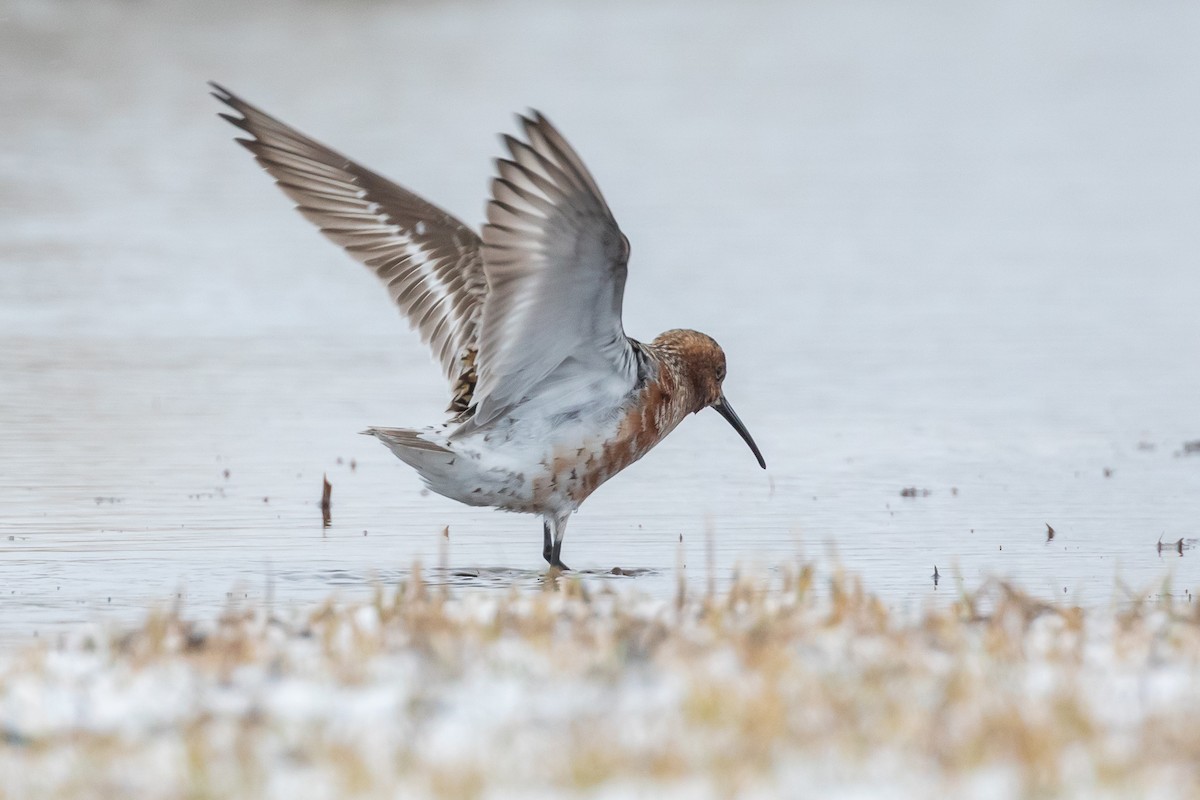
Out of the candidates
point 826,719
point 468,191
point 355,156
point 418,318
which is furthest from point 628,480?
point 355,156

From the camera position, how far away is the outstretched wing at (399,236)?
869cm

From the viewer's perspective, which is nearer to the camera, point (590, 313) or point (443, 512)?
point (590, 313)

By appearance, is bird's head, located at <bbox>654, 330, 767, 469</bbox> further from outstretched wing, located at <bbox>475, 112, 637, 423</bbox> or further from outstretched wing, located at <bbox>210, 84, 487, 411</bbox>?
outstretched wing, located at <bbox>475, 112, 637, 423</bbox>

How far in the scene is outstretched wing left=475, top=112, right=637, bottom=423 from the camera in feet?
22.0

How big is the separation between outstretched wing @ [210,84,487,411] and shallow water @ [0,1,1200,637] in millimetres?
955

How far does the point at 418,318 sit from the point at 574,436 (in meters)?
1.20

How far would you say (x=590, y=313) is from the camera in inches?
289

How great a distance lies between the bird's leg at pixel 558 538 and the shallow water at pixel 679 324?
0.58 feet

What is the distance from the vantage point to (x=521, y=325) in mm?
7324

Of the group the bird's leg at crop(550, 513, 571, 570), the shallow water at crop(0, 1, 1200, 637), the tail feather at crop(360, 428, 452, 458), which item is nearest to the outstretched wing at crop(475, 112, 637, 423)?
the tail feather at crop(360, 428, 452, 458)

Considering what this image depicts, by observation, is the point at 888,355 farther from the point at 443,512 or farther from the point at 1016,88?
the point at 1016,88

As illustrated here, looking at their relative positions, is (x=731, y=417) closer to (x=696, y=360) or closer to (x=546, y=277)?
(x=696, y=360)

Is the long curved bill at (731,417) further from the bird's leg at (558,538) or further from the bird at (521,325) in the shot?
the bird's leg at (558,538)

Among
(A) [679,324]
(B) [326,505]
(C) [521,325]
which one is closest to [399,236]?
(B) [326,505]
